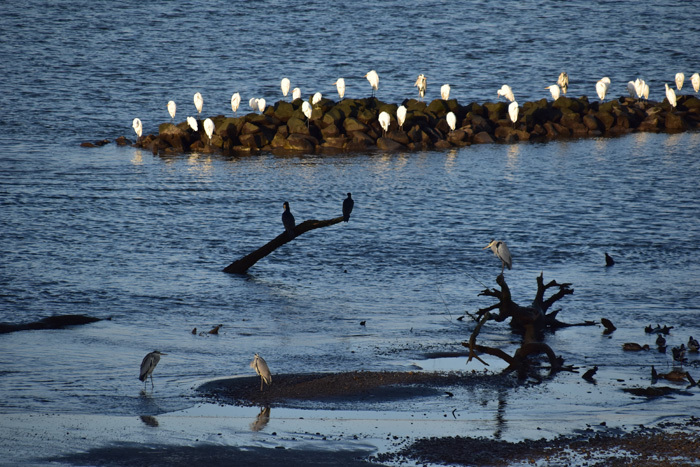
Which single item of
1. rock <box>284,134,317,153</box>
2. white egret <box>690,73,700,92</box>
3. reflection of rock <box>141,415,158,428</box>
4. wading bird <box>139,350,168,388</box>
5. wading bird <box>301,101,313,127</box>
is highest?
white egret <box>690,73,700,92</box>

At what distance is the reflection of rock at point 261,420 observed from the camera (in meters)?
9.24

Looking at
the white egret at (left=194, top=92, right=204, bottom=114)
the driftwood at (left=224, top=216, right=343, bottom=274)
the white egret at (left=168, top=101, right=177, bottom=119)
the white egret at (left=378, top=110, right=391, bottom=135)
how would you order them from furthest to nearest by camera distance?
the white egret at (left=194, top=92, right=204, bottom=114)
the white egret at (left=168, top=101, right=177, bottom=119)
the white egret at (left=378, top=110, right=391, bottom=135)
the driftwood at (left=224, top=216, right=343, bottom=274)

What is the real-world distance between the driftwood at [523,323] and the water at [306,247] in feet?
1.00

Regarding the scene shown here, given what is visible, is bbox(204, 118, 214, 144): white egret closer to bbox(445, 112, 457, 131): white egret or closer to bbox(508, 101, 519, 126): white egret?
bbox(445, 112, 457, 131): white egret

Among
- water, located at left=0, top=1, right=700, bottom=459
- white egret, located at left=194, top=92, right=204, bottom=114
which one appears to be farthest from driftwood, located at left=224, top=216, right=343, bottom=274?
white egret, located at left=194, top=92, right=204, bottom=114

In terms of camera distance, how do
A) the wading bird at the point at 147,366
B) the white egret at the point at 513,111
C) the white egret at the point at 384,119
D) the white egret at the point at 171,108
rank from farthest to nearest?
the white egret at the point at 171,108 → the white egret at the point at 513,111 → the white egret at the point at 384,119 → the wading bird at the point at 147,366

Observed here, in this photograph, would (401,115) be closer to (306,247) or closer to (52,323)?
(306,247)

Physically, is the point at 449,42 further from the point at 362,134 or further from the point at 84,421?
the point at 84,421

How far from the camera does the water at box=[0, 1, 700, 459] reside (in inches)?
461

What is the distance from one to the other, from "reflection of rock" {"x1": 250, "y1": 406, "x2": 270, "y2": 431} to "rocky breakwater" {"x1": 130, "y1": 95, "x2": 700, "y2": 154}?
20.9 meters

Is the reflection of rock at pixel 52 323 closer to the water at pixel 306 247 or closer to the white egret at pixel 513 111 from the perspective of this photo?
the water at pixel 306 247

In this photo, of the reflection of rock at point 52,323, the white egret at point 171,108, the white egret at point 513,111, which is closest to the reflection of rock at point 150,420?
the reflection of rock at point 52,323

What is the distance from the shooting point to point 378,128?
3075cm

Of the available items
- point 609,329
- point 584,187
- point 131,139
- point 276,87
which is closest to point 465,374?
point 609,329
